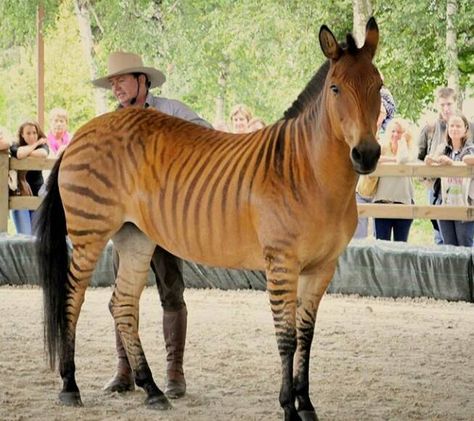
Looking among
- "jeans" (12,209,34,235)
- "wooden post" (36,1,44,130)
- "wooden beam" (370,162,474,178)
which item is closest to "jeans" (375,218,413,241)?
"wooden beam" (370,162,474,178)

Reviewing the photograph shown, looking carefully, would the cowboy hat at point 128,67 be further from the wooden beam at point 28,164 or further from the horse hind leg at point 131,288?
the wooden beam at point 28,164

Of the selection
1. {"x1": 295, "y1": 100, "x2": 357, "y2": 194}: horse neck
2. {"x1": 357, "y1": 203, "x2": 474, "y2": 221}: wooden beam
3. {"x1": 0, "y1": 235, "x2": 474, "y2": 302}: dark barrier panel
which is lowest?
{"x1": 0, "y1": 235, "x2": 474, "y2": 302}: dark barrier panel

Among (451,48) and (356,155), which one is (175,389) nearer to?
(356,155)

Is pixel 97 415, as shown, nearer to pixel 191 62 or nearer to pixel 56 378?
pixel 56 378

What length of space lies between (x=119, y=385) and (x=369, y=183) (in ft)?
15.7

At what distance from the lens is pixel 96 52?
22594 millimetres

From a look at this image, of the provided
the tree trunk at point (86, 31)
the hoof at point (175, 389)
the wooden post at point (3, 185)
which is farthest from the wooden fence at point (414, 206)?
the tree trunk at point (86, 31)

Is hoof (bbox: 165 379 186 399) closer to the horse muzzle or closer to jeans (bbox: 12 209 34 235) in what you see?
the horse muzzle

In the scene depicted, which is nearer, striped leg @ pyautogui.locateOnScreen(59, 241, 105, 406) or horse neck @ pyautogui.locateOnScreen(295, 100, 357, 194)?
horse neck @ pyautogui.locateOnScreen(295, 100, 357, 194)

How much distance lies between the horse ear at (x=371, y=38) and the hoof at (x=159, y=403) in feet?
6.79

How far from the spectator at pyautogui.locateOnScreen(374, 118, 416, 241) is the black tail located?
15.6ft

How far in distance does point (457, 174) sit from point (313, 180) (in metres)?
4.75

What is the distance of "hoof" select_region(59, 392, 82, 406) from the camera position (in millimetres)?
5309

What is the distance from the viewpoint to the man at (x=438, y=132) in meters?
9.80
